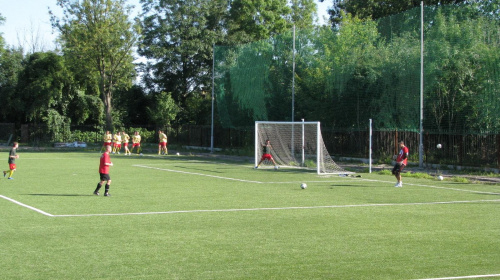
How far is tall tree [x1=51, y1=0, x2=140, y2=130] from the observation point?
186ft

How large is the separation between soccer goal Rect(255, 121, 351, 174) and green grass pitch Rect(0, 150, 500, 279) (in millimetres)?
8370

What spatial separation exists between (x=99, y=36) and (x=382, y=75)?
1331 inches

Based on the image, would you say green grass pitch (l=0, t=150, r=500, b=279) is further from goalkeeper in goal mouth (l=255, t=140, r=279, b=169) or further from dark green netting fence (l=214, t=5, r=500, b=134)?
dark green netting fence (l=214, t=5, r=500, b=134)

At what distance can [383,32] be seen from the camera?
110ft

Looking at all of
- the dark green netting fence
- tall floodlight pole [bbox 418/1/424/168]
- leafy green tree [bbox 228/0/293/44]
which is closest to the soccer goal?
tall floodlight pole [bbox 418/1/424/168]

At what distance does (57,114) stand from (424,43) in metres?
41.4

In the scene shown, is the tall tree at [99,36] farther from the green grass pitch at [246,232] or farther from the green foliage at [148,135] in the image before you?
the green grass pitch at [246,232]

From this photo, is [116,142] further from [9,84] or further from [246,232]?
[246,232]

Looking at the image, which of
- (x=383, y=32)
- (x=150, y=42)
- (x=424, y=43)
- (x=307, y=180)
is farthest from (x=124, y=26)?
(x=307, y=180)

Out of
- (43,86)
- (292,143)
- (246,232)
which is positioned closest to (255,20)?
(43,86)

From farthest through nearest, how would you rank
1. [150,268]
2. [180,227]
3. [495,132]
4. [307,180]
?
[495,132] → [307,180] → [180,227] → [150,268]

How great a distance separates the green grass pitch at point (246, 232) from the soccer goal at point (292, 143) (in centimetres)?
837

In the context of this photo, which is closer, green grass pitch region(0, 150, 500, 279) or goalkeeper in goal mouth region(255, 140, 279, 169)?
green grass pitch region(0, 150, 500, 279)

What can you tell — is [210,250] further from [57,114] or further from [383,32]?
[57,114]
